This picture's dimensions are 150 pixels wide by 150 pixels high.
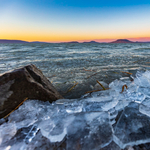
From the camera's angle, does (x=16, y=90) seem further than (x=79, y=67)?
No

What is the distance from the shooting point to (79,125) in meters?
0.91

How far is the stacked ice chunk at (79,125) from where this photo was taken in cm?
78

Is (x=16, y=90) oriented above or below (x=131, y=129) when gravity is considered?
above

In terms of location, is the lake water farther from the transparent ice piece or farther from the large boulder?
the transparent ice piece

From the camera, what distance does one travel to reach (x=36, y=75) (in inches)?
55.6

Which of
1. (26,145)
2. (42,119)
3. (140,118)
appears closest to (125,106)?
(140,118)

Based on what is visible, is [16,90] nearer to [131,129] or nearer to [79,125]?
[79,125]

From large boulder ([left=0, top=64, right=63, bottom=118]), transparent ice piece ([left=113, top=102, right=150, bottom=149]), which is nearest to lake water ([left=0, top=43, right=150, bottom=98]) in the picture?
large boulder ([left=0, top=64, right=63, bottom=118])

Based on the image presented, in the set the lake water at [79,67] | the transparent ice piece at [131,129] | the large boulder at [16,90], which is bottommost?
the lake water at [79,67]

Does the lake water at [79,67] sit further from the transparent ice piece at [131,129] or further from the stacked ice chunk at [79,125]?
the transparent ice piece at [131,129]

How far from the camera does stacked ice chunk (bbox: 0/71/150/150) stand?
2.57 ft

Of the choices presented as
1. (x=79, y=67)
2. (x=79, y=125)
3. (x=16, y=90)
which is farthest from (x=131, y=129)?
(x=79, y=67)

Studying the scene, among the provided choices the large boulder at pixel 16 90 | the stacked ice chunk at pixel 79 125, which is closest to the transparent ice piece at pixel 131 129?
the stacked ice chunk at pixel 79 125

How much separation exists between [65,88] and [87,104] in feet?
3.14
